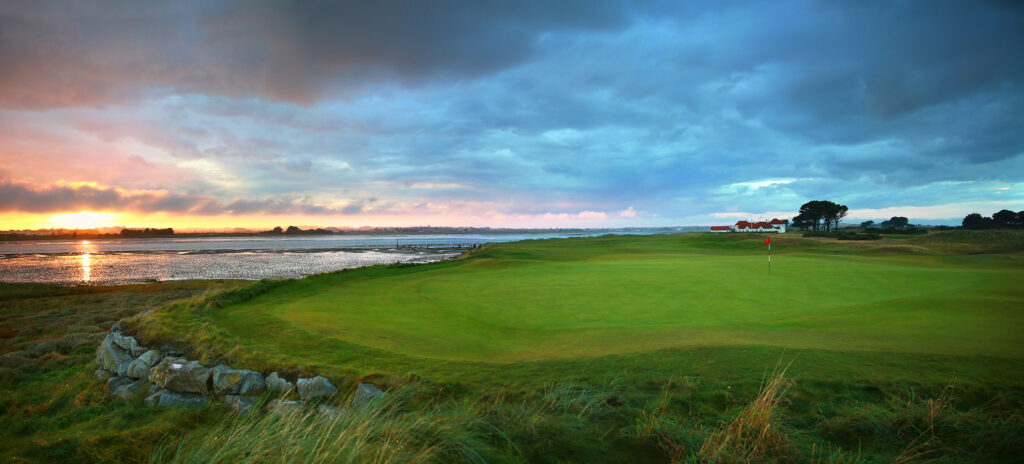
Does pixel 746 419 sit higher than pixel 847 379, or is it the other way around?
pixel 746 419

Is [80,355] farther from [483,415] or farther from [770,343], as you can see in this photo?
[770,343]

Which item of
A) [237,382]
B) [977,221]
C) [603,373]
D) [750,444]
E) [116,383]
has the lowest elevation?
[116,383]

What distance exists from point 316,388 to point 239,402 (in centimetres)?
104

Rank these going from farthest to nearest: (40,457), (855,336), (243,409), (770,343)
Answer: (855,336), (770,343), (243,409), (40,457)

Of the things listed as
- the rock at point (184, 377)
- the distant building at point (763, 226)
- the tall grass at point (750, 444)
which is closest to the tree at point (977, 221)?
the distant building at point (763, 226)

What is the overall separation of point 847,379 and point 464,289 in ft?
35.1

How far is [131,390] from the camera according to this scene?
6816mm

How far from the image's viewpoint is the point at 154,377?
22.7ft

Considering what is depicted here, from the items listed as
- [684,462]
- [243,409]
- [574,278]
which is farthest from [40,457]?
[574,278]

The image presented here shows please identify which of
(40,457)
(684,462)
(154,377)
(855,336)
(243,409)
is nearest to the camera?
(684,462)

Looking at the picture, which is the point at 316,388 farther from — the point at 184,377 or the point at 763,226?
the point at 763,226

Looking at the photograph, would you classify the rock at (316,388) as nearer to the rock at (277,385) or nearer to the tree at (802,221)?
the rock at (277,385)

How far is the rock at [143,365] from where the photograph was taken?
7355 millimetres

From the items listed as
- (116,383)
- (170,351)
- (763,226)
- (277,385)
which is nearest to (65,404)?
(116,383)
